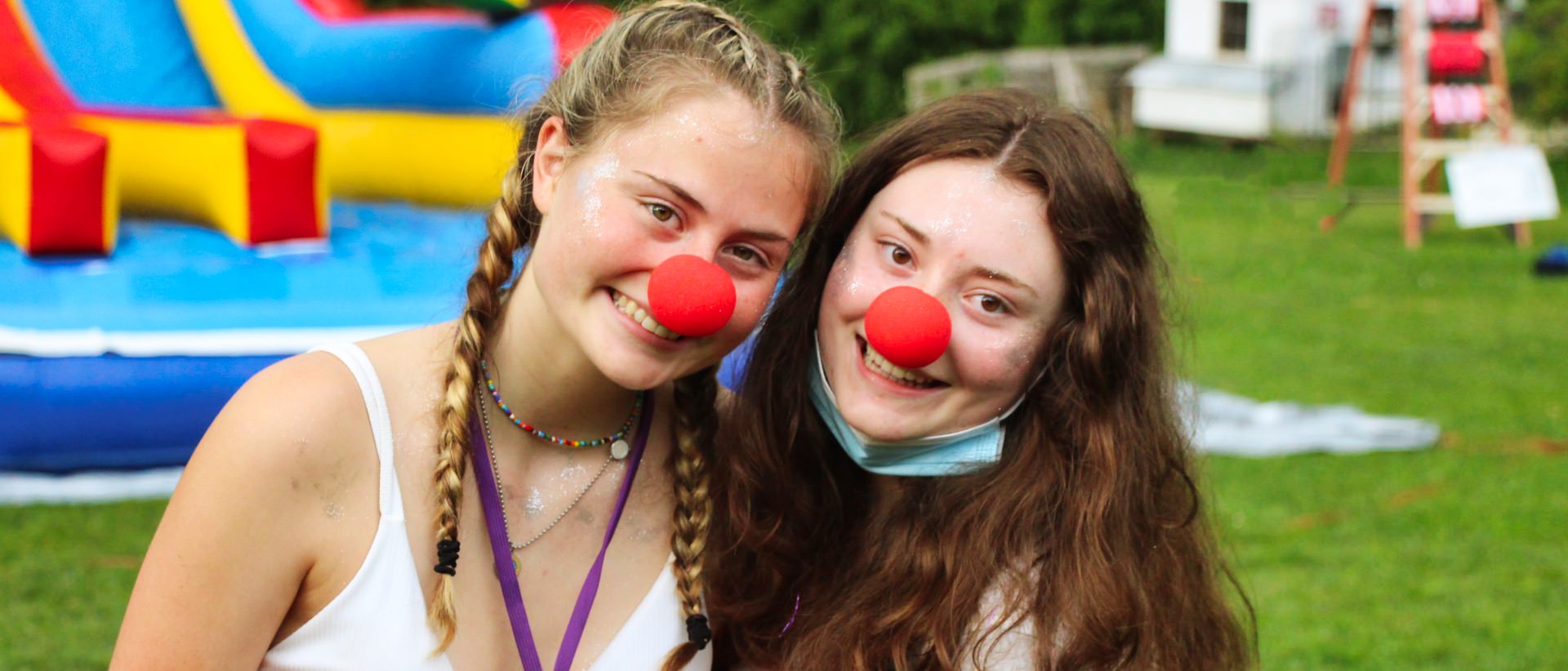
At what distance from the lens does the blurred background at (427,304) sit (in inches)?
156

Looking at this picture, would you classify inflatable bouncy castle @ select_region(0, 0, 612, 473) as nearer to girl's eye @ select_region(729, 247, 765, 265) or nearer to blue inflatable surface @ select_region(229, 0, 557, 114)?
blue inflatable surface @ select_region(229, 0, 557, 114)

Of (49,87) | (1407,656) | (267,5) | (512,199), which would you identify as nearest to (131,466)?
(49,87)

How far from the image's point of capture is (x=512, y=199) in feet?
6.66

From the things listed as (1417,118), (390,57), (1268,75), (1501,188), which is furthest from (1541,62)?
(390,57)

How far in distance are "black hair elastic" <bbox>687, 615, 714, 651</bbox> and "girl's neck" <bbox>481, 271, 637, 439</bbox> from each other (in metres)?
0.32

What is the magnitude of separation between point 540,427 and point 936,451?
0.57 metres

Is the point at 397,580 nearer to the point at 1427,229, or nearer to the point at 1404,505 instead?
the point at 1404,505

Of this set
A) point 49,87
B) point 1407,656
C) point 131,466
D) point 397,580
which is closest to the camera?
point 397,580

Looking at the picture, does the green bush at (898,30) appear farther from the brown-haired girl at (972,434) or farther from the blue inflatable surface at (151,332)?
the brown-haired girl at (972,434)

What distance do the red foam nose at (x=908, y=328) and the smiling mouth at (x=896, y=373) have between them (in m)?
0.09

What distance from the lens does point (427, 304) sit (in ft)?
14.6

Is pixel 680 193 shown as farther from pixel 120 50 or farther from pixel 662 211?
pixel 120 50

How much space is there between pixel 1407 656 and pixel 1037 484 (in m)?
→ 2.05

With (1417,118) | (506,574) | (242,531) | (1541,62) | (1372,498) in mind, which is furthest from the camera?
(1541,62)
